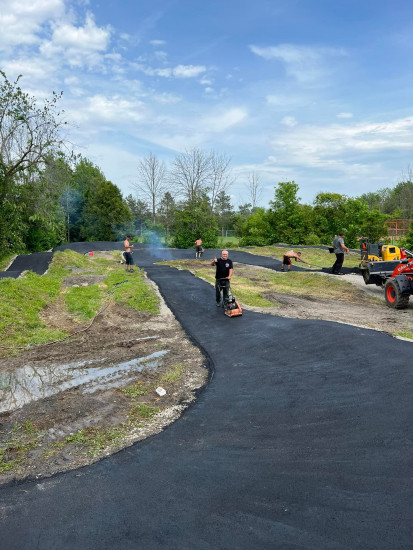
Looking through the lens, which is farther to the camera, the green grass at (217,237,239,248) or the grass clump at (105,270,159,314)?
the green grass at (217,237,239,248)

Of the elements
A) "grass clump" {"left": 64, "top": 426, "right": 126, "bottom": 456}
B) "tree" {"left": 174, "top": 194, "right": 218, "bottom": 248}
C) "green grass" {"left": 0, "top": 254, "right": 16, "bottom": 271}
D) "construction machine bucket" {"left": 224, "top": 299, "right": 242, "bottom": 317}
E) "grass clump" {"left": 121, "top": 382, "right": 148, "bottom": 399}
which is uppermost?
"tree" {"left": 174, "top": 194, "right": 218, "bottom": 248}

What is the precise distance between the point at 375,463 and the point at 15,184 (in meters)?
20.7

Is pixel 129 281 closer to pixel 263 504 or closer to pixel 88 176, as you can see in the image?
pixel 263 504

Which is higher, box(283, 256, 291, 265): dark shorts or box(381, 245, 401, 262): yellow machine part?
box(381, 245, 401, 262): yellow machine part

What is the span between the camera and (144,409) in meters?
5.46

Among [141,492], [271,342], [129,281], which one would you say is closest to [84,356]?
[271,342]

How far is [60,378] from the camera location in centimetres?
676

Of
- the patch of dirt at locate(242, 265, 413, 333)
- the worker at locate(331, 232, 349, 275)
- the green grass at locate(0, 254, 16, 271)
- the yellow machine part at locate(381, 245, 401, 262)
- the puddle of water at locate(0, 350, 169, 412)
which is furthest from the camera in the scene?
the green grass at locate(0, 254, 16, 271)

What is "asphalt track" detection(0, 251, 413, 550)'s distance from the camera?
3.06m

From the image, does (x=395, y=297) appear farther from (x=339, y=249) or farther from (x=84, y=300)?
(x=84, y=300)

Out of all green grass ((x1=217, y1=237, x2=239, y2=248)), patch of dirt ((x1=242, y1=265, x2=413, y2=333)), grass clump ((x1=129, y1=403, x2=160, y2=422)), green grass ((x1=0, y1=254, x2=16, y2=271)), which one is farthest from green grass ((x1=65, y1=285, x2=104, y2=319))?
green grass ((x1=217, y1=237, x2=239, y2=248))

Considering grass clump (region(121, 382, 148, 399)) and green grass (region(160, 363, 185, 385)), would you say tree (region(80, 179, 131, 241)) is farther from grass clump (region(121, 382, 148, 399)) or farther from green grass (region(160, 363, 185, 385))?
grass clump (region(121, 382, 148, 399))

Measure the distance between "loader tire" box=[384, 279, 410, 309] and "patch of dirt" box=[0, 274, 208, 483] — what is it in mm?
6683

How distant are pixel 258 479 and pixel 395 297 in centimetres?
972
